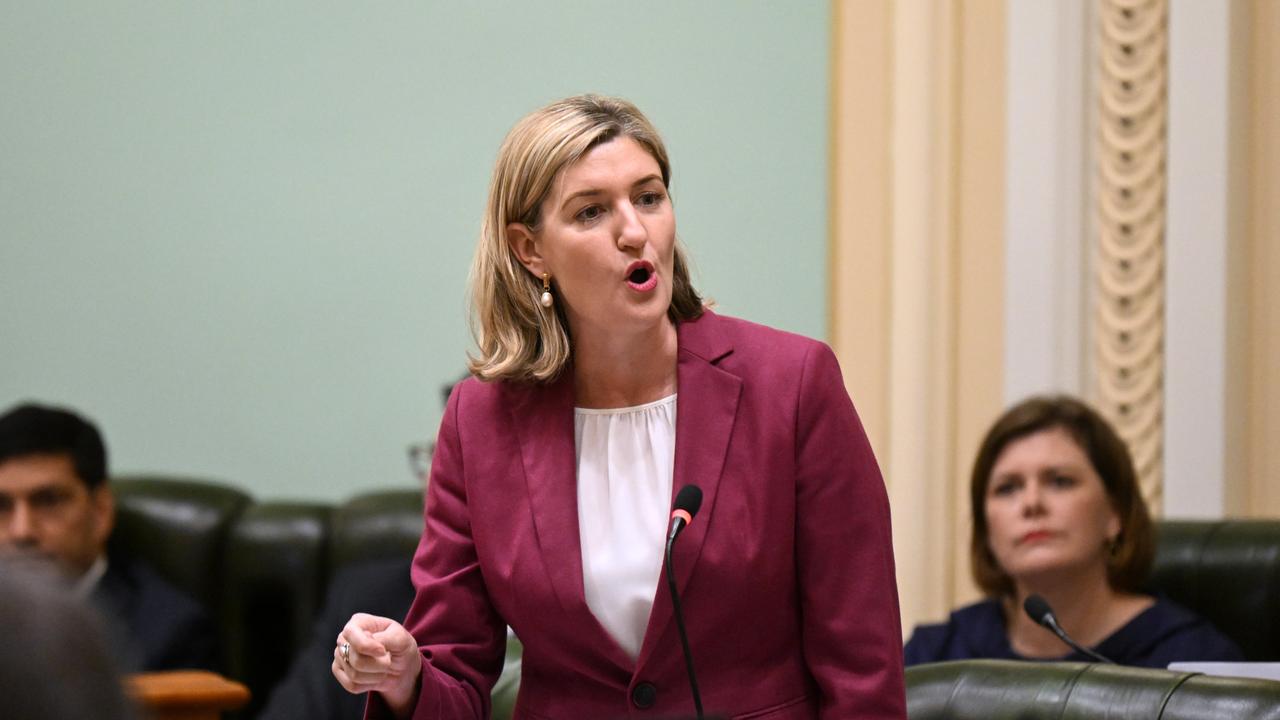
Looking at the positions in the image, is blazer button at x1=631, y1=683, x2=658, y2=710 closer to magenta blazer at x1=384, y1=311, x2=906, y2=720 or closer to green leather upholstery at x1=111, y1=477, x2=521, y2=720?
magenta blazer at x1=384, y1=311, x2=906, y2=720

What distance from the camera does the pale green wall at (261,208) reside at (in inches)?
175

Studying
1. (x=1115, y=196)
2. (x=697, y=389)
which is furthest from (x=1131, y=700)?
(x=1115, y=196)

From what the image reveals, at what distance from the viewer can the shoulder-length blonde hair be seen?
2051 mm

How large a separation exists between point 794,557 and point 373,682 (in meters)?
0.56

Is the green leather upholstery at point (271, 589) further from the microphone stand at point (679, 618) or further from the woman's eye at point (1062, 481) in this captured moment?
the microphone stand at point (679, 618)

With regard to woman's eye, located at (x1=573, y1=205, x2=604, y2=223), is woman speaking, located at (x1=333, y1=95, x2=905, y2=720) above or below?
below

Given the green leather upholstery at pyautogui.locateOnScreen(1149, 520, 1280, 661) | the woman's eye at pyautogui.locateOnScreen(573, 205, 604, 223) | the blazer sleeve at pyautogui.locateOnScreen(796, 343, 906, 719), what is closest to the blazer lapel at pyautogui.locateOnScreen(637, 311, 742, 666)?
the blazer sleeve at pyautogui.locateOnScreen(796, 343, 906, 719)

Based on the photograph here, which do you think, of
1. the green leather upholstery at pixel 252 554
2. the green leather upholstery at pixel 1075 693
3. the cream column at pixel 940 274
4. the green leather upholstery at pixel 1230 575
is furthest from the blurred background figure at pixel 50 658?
the cream column at pixel 940 274

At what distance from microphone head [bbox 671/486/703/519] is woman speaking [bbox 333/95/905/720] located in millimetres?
67

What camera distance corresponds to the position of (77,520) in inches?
154

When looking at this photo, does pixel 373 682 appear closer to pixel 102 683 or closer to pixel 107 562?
pixel 102 683

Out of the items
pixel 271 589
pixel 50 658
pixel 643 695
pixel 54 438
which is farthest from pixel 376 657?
pixel 54 438

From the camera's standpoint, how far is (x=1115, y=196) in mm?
3682

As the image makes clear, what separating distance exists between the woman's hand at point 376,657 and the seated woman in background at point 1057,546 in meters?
1.68
